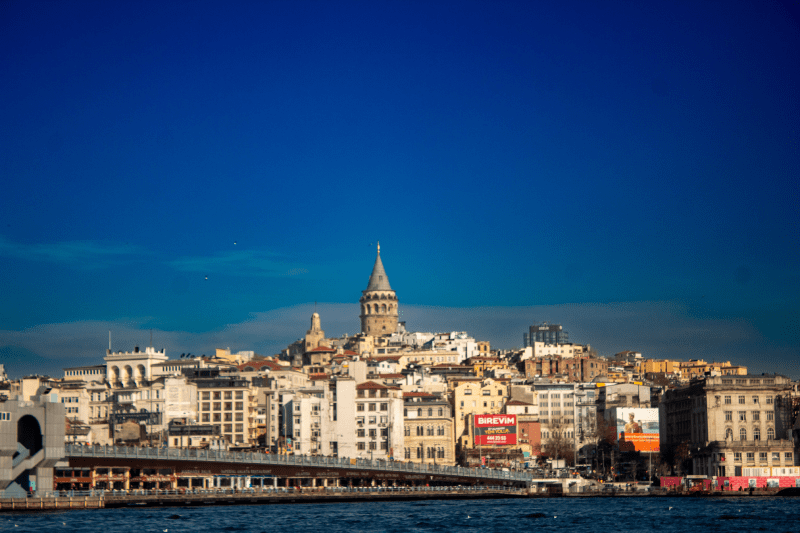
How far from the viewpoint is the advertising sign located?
128 meters

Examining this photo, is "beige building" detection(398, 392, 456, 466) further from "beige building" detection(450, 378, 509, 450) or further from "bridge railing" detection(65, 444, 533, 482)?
"bridge railing" detection(65, 444, 533, 482)

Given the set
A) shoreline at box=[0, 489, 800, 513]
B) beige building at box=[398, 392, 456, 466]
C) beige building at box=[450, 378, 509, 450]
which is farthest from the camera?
beige building at box=[450, 378, 509, 450]

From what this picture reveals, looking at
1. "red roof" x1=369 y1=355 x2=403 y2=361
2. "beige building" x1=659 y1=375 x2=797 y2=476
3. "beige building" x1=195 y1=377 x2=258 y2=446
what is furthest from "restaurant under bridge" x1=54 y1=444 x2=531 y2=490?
"red roof" x1=369 y1=355 x2=403 y2=361

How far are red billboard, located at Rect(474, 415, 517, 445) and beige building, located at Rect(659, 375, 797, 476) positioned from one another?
63.6ft

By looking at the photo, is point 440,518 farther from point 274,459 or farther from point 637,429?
point 637,429

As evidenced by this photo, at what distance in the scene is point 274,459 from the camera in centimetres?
10444

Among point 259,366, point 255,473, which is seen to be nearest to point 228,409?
point 259,366

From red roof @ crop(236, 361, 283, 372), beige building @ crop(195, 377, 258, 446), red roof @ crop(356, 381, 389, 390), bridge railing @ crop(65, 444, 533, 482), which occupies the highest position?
red roof @ crop(236, 361, 283, 372)

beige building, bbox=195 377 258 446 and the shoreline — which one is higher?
beige building, bbox=195 377 258 446

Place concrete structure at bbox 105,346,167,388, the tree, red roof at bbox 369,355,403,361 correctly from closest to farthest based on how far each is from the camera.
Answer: the tree, concrete structure at bbox 105,346,167,388, red roof at bbox 369,355,403,361

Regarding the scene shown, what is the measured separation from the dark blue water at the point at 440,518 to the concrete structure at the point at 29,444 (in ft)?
13.5

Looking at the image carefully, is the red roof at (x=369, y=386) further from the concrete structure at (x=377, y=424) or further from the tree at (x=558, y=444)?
the tree at (x=558, y=444)

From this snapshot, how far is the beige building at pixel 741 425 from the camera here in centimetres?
12006

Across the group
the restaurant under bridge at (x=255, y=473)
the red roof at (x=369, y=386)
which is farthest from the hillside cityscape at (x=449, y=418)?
the restaurant under bridge at (x=255, y=473)
